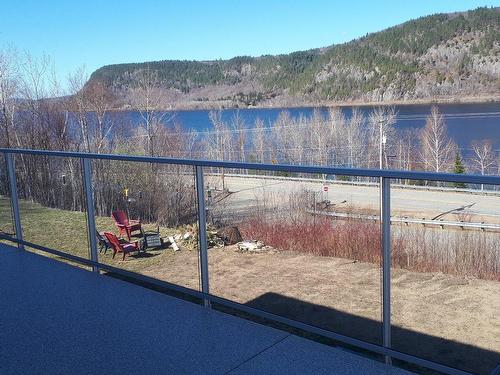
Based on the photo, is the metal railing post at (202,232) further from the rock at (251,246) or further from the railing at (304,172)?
the rock at (251,246)

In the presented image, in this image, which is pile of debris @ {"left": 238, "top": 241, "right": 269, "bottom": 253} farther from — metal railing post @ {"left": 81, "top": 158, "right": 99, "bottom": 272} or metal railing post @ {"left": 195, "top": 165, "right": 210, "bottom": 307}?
metal railing post @ {"left": 81, "top": 158, "right": 99, "bottom": 272}

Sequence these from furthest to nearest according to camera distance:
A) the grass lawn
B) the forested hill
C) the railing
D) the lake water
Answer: the forested hill, the lake water, the grass lawn, the railing

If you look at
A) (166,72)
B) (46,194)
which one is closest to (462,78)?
(166,72)

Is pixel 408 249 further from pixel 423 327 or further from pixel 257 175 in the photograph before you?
pixel 257 175

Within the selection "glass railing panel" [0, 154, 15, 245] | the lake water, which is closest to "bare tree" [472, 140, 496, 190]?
the lake water

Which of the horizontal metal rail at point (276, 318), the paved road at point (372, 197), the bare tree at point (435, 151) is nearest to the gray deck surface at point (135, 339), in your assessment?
the horizontal metal rail at point (276, 318)

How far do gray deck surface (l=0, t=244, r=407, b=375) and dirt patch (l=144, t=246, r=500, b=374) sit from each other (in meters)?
0.17

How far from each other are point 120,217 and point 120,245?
0.75ft

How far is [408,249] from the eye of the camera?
2678mm

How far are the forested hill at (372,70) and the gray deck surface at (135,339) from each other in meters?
100

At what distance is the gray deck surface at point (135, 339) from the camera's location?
8.98 ft

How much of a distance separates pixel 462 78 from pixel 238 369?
119 metres

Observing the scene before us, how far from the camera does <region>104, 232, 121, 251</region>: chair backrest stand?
4113 millimetres

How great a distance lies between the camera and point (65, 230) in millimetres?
4664
